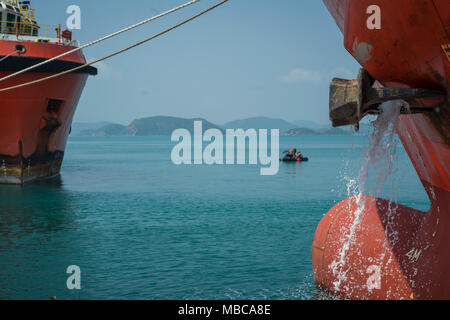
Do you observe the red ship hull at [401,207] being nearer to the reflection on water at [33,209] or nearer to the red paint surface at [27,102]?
the reflection on water at [33,209]

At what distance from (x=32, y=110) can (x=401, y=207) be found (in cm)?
1956

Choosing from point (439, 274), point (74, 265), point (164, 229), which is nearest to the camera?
point (439, 274)

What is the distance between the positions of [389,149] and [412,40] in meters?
1.65

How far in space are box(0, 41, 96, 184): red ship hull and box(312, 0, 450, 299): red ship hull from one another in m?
17.7

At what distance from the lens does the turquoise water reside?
408 inches

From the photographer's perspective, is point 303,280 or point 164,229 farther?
point 164,229

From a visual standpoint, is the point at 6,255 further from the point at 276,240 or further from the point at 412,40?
the point at 412,40

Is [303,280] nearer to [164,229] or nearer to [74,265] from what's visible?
[74,265]

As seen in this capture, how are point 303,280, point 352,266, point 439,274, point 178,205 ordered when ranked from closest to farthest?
point 439,274, point 352,266, point 303,280, point 178,205
